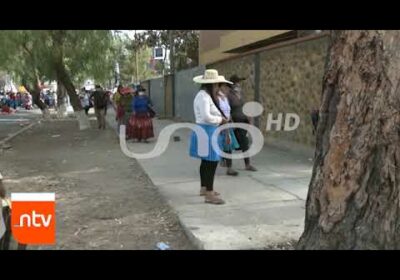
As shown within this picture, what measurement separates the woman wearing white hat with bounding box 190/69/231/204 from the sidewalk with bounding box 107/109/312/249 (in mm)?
247

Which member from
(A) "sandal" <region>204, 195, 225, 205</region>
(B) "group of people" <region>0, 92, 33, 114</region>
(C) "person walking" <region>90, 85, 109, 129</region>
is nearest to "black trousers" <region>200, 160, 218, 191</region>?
(A) "sandal" <region>204, 195, 225, 205</region>

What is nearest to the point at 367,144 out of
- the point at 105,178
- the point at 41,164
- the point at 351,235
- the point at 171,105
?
the point at 351,235

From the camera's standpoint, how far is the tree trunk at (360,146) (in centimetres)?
411

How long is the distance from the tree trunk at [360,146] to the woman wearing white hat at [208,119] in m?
2.51

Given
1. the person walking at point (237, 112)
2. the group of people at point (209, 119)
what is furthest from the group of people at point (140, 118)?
the group of people at point (209, 119)

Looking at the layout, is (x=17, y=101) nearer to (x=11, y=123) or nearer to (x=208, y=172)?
(x=11, y=123)

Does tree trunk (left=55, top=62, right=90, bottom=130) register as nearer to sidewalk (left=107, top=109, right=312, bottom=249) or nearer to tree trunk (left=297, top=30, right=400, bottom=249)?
sidewalk (left=107, top=109, right=312, bottom=249)

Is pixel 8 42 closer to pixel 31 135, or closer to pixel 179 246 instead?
pixel 31 135

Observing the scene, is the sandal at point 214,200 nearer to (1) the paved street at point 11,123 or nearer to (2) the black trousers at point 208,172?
(2) the black trousers at point 208,172

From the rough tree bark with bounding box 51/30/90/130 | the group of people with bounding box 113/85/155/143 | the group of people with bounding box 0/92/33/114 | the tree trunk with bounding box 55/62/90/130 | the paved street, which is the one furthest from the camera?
the group of people with bounding box 0/92/33/114

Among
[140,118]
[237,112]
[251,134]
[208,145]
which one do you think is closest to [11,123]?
[140,118]

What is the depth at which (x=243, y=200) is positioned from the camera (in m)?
7.32

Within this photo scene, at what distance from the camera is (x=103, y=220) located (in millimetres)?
6738

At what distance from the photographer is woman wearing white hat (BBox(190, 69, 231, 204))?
6945 mm
